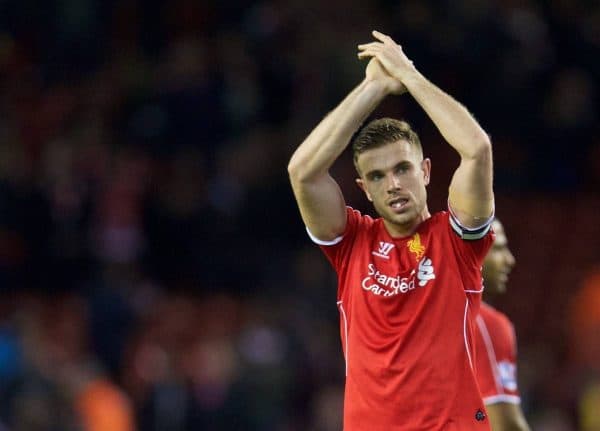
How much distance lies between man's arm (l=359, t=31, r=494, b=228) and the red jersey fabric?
1.67 metres

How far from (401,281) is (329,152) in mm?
548

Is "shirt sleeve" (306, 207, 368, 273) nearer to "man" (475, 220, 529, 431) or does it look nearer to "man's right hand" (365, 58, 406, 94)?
"man's right hand" (365, 58, 406, 94)

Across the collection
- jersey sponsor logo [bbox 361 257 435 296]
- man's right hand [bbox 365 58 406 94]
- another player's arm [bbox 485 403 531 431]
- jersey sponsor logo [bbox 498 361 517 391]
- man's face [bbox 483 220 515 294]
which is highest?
man's right hand [bbox 365 58 406 94]

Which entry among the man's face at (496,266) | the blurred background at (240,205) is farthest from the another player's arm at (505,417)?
the blurred background at (240,205)

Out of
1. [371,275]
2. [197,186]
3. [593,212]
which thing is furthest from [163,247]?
[371,275]

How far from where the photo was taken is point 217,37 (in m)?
13.2

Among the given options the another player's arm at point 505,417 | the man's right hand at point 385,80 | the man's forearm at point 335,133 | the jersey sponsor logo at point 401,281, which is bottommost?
the another player's arm at point 505,417

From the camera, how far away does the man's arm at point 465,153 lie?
4.73 meters

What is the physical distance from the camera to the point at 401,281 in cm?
495

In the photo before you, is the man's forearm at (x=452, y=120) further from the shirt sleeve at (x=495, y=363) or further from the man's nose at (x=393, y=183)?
the shirt sleeve at (x=495, y=363)

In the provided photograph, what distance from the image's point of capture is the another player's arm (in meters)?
6.29

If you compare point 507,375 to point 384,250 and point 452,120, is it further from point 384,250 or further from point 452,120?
point 452,120

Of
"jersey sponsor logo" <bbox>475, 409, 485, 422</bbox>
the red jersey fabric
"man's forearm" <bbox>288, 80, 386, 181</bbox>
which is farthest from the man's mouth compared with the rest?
the red jersey fabric

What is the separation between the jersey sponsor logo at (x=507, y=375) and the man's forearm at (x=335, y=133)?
6.24 ft
